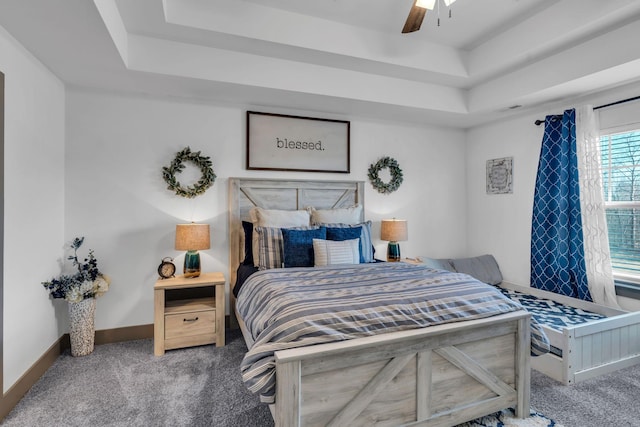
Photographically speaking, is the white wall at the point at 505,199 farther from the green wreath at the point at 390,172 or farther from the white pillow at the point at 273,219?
the white pillow at the point at 273,219

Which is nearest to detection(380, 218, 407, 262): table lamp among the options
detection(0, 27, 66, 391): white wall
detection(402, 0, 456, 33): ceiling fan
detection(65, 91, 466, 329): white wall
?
detection(65, 91, 466, 329): white wall

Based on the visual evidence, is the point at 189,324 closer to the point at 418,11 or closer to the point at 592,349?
the point at 418,11

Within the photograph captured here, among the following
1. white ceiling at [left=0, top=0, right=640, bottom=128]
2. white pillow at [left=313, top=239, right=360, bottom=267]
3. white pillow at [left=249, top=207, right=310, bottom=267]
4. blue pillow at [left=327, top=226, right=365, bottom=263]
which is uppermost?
white ceiling at [left=0, top=0, right=640, bottom=128]

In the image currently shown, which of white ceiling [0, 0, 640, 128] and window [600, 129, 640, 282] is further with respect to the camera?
window [600, 129, 640, 282]

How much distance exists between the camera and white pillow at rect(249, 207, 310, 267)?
307 centimetres

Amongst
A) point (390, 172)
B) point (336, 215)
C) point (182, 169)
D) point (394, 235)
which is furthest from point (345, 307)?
point (390, 172)

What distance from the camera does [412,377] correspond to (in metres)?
1.67

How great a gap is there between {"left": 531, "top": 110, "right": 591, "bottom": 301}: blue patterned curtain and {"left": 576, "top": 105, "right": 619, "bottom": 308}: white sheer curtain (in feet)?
0.15

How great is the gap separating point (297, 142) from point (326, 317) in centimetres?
241

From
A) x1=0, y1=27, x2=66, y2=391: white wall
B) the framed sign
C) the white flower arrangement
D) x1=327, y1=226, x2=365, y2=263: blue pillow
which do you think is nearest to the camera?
x1=0, y1=27, x2=66, y2=391: white wall

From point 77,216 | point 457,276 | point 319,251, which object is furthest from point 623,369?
point 77,216

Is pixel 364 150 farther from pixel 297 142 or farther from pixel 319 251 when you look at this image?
pixel 319 251

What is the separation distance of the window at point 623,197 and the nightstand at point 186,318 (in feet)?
12.1

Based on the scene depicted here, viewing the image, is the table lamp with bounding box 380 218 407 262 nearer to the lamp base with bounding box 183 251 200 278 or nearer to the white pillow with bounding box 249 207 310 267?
the white pillow with bounding box 249 207 310 267
